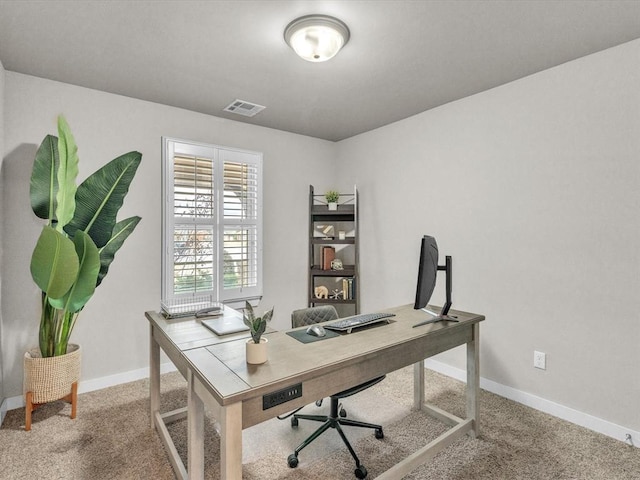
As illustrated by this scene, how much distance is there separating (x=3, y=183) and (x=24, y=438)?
5.99 ft

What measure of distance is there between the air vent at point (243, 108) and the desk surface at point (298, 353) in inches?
80.4

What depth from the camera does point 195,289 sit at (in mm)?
3453

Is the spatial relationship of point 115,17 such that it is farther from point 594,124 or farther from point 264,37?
point 594,124

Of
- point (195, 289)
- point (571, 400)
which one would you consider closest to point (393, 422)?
point (571, 400)

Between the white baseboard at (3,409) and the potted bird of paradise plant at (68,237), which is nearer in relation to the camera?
the potted bird of paradise plant at (68,237)

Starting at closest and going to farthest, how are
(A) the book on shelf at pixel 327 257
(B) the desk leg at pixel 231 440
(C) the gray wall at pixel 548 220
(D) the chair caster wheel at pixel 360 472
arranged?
(B) the desk leg at pixel 231 440
(D) the chair caster wheel at pixel 360 472
(C) the gray wall at pixel 548 220
(A) the book on shelf at pixel 327 257

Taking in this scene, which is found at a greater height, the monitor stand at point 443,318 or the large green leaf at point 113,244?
the large green leaf at point 113,244

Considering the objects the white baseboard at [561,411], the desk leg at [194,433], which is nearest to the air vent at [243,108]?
the desk leg at [194,433]

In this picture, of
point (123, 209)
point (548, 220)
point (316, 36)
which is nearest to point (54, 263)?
point (123, 209)

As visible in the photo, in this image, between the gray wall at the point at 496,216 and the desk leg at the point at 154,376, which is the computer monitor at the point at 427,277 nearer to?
the gray wall at the point at 496,216

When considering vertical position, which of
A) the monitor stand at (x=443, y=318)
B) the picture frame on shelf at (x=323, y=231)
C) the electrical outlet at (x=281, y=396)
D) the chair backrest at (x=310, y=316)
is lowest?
the electrical outlet at (x=281, y=396)

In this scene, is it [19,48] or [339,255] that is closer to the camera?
[19,48]

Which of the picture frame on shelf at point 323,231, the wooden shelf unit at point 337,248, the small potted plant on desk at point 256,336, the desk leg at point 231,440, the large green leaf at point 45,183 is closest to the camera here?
the desk leg at point 231,440

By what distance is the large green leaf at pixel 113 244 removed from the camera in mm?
2615
